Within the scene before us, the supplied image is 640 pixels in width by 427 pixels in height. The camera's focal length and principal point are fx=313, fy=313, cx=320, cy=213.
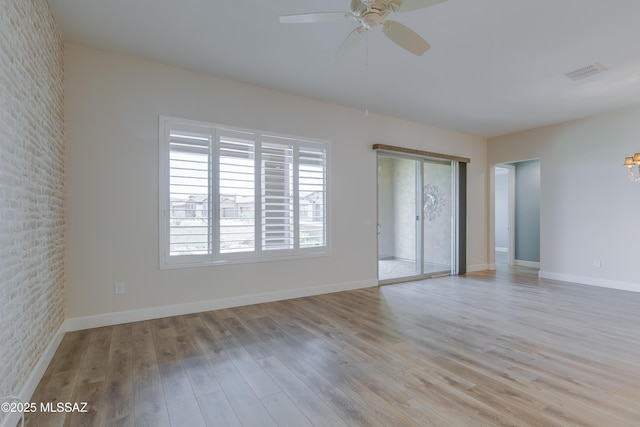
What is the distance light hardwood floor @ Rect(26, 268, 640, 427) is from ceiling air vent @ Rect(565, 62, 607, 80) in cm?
284

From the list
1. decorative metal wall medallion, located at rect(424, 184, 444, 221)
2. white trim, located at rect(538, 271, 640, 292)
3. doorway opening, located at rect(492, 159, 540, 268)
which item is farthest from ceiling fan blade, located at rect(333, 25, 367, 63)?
doorway opening, located at rect(492, 159, 540, 268)

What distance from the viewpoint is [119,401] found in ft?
6.51

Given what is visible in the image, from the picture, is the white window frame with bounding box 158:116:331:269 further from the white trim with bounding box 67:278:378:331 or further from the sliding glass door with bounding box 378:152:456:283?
the sliding glass door with bounding box 378:152:456:283

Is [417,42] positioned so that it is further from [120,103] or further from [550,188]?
[550,188]

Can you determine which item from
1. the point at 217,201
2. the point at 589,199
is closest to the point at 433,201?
the point at 589,199

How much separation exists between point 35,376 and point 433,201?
5959 mm

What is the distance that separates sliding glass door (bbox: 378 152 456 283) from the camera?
18.5 ft

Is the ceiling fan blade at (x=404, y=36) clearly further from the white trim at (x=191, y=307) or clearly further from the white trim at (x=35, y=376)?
the white trim at (x=191, y=307)

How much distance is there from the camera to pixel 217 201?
12.7 ft

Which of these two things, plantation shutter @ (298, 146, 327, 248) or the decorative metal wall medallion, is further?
the decorative metal wall medallion

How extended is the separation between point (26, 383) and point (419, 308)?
372 cm

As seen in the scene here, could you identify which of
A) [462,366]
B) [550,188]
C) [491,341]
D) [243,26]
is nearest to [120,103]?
[243,26]

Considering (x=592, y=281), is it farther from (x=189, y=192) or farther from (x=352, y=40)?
(x=189, y=192)

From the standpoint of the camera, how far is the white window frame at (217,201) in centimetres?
360
